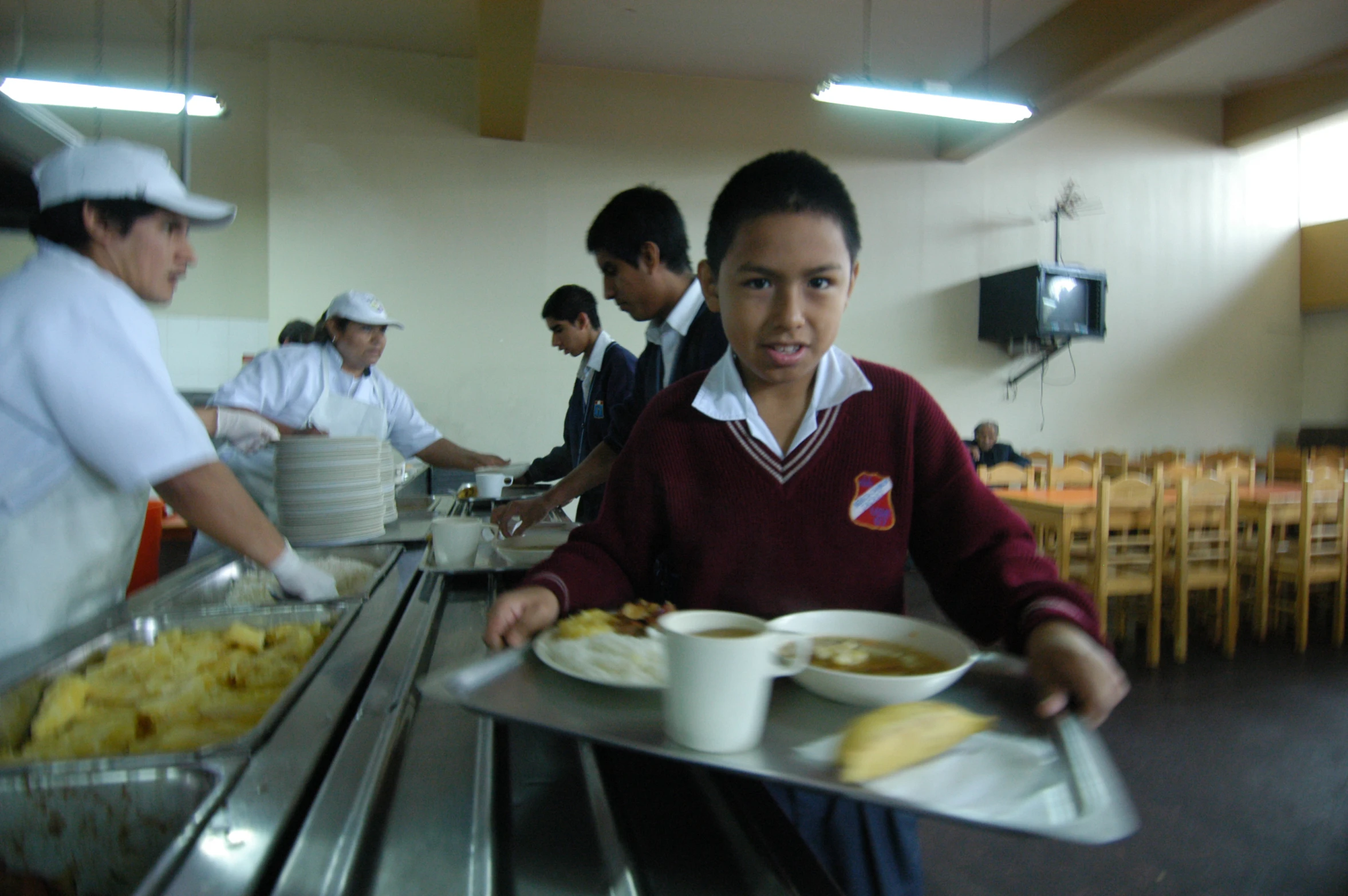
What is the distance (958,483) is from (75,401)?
131 cm

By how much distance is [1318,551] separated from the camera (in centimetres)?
410

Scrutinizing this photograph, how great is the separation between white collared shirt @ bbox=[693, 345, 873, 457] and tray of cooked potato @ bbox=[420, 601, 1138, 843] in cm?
32

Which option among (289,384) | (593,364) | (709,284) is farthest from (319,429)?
(709,284)

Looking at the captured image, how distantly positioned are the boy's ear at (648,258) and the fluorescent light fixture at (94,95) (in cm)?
317

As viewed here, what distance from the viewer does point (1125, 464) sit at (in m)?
6.21

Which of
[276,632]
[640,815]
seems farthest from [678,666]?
[276,632]

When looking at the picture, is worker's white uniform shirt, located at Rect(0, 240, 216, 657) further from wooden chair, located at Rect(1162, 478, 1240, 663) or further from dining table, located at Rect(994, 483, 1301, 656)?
wooden chair, located at Rect(1162, 478, 1240, 663)

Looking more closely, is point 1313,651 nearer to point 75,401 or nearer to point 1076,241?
point 1076,241

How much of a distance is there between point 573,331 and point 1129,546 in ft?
10.8

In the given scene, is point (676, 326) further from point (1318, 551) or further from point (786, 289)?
point (1318, 551)

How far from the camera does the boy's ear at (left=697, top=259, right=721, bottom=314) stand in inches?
44.7

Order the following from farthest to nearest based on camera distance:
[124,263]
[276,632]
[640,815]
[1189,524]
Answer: [1189,524], [124,263], [276,632], [640,815]

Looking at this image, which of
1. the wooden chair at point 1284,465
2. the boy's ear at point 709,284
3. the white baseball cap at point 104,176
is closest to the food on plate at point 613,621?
the boy's ear at point 709,284

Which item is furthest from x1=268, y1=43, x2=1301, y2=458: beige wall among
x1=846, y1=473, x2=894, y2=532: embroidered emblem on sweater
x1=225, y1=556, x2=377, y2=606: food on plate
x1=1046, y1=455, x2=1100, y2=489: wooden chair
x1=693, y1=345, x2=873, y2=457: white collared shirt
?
x1=846, y1=473, x2=894, y2=532: embroidered emblem on sweater
